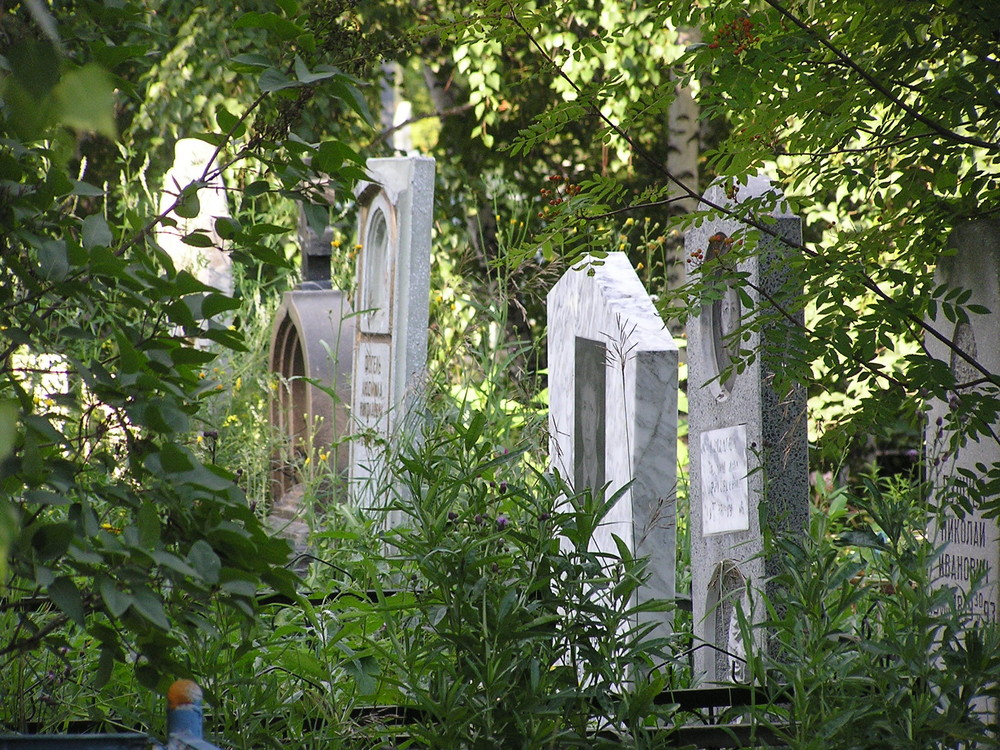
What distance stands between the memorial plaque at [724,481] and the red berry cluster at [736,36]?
1.35 meters

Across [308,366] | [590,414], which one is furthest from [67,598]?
[308,366]

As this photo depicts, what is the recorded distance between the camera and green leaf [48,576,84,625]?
3.82ft

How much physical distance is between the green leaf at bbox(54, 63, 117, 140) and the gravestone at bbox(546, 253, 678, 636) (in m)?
2.01

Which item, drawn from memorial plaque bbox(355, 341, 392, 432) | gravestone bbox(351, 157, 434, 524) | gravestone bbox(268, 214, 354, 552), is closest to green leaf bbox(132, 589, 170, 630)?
gravestone bbox(351, 157, 434, 524)

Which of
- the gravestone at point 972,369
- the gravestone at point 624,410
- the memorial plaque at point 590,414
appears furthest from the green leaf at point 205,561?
the gravestone at point 972,369

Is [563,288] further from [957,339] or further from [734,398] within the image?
[957,339]

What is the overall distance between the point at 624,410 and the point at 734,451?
2.04ft

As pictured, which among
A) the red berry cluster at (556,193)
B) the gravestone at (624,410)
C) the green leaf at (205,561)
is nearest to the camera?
the green leaf at (205,561)

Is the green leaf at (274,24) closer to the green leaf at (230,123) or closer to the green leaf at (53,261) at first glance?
the green leaf at (230,123)

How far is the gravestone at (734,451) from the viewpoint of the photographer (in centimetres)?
307

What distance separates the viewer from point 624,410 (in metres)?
2.86

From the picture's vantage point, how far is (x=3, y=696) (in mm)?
2166

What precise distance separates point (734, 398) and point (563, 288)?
717mm

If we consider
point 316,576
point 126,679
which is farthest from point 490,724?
point 316,576
